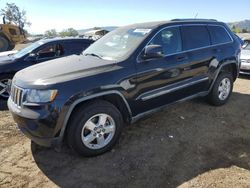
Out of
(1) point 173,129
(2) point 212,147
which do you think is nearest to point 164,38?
(1) point 173,129

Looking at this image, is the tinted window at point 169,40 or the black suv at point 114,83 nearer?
the black suv at point 114,83

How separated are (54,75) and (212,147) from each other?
102 inches

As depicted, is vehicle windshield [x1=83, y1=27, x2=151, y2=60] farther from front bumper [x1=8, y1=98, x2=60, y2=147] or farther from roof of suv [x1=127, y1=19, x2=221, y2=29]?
front bumper [x1=8, y1=98, x2=60, y2=147]

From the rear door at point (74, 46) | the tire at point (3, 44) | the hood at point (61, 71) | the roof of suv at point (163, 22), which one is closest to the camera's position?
the hood at point (61, 71)

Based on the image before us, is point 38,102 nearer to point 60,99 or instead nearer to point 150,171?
point 60,99

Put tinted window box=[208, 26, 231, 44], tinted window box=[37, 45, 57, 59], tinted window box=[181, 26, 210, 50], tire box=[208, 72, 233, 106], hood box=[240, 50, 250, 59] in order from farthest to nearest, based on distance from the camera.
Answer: hood box=[240, 50, 250, 59]
tinted window box=[37, 45, 57, 59]
tire box=[208, 72, 233, 106]
tinted window box=[208, 26, 231, 44]
tinted window box=[181, 26, 210, 50]

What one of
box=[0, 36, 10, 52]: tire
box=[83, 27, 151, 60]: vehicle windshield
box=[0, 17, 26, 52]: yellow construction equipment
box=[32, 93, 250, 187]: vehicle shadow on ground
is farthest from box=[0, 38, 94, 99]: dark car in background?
box=[0, 17, 26, 52]: yellow construction equipment

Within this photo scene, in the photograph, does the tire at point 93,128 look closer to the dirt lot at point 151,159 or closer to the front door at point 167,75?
the dirt lot at point 151,159

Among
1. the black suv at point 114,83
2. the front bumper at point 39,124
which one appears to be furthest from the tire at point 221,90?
the front bumper at point 39,124

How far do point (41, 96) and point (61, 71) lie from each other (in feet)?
1.79

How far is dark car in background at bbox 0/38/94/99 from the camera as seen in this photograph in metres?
6.08

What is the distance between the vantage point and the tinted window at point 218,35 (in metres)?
5.14

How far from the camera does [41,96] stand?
3096mm

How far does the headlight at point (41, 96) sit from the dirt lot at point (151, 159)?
98 cm
